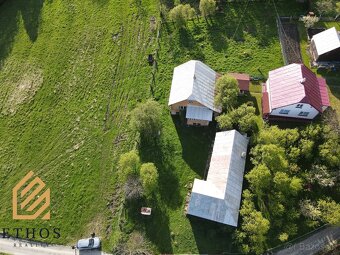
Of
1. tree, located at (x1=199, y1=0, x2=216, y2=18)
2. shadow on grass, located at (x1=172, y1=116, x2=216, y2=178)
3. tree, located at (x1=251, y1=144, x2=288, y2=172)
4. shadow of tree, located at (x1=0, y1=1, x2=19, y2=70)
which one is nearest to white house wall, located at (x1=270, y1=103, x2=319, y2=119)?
tree, located at (x1=251, y1=144, x2=288, y2=172)

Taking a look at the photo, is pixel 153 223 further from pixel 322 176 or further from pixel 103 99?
pixel 103 99

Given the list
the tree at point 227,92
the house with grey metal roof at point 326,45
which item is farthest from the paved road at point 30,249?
the house with grey metal roof at point 326,45

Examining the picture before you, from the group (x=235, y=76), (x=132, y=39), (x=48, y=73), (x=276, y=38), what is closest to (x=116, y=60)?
(x=132, y=39)

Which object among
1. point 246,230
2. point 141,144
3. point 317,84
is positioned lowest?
point 246,230

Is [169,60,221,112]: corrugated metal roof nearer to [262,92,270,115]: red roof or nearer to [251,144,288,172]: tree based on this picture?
[262,92,270,115]: red roof

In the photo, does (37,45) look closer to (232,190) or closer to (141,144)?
(141,144)

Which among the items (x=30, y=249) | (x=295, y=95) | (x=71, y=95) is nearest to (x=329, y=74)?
(x=295, y=95)
